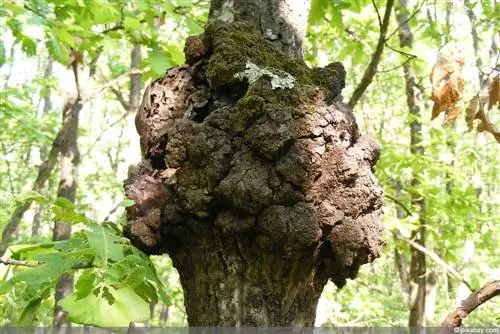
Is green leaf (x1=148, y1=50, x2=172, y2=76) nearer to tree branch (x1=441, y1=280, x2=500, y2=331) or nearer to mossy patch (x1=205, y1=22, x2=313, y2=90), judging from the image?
mossy patch (x1=205, y1=22, x2=313, y2=90)

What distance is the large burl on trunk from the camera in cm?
129

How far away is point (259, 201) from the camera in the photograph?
1279mm

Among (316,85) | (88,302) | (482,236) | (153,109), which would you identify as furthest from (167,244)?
(482,236)

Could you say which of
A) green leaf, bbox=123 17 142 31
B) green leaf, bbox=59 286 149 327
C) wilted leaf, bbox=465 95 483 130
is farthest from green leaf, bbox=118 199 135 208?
green leaf, bbox=123 17 142 31

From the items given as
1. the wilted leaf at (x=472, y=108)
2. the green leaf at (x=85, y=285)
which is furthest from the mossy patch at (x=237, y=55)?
the wilted leaf at (x=472, y=108)

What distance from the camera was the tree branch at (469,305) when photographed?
1432 mm

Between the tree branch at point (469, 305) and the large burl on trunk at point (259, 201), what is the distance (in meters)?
0.31

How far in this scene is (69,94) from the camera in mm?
5973

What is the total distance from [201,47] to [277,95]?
35 cm

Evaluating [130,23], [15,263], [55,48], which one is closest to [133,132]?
[130,23]

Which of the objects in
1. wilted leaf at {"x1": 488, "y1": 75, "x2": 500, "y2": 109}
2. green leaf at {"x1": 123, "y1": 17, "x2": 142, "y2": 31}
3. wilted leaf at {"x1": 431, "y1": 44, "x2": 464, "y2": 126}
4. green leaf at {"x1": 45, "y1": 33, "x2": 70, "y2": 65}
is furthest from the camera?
green leaf at {"x1": 123, "y1": 17, "x2": 142, "y2": 31}

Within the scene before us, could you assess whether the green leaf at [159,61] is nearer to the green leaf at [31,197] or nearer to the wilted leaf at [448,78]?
the green leaf at [31,197]

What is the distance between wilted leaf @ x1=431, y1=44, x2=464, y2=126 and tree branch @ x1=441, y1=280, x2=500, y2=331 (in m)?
0.83

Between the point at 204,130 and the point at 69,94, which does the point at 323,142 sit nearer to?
the point at 204,130
